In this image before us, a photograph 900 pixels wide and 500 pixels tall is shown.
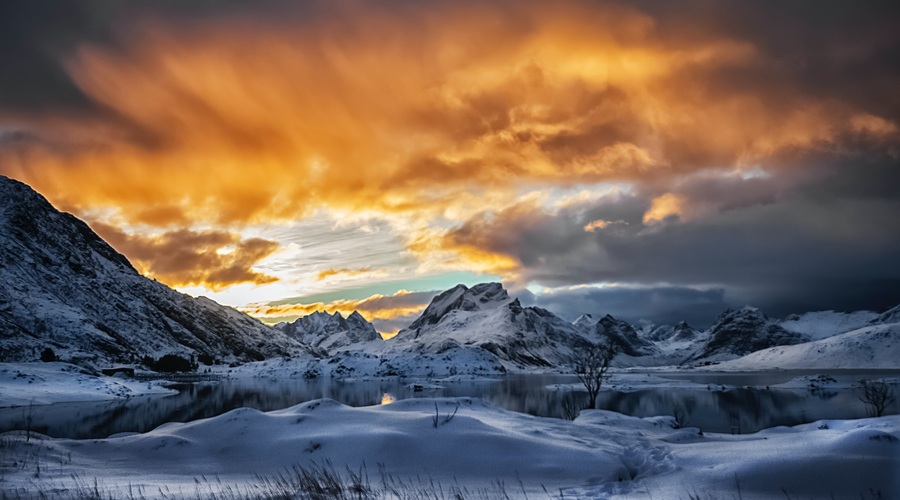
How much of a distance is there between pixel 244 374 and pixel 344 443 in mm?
164914

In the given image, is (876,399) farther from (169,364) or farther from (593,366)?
(169,364)

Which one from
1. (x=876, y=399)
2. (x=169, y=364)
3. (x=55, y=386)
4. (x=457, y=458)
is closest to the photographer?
(x=457, y=458)

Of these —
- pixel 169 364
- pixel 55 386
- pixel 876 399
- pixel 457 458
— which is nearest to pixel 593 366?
pixel 876 399

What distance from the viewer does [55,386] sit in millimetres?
62094

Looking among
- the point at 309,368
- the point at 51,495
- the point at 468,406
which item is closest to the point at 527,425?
the point at 468,406

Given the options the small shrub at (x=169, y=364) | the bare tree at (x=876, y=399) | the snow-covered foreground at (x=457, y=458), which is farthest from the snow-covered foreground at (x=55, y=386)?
the small shrub at (x=169, y=364)

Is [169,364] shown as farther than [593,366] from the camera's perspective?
Yes

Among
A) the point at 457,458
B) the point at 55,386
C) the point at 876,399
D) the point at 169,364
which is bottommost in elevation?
the point at 169,364

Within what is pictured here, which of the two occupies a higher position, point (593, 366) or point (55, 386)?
point (593, 366)

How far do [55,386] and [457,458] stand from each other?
2589 inches

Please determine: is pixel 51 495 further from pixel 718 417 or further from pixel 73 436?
pixel 718 417

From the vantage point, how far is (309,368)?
160500 mm

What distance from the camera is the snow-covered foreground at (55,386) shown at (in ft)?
180

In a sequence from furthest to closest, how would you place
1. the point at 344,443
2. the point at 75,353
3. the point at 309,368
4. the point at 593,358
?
the point at 309,368
the point at 75,353
the point at 593,358
the point at 344,443
